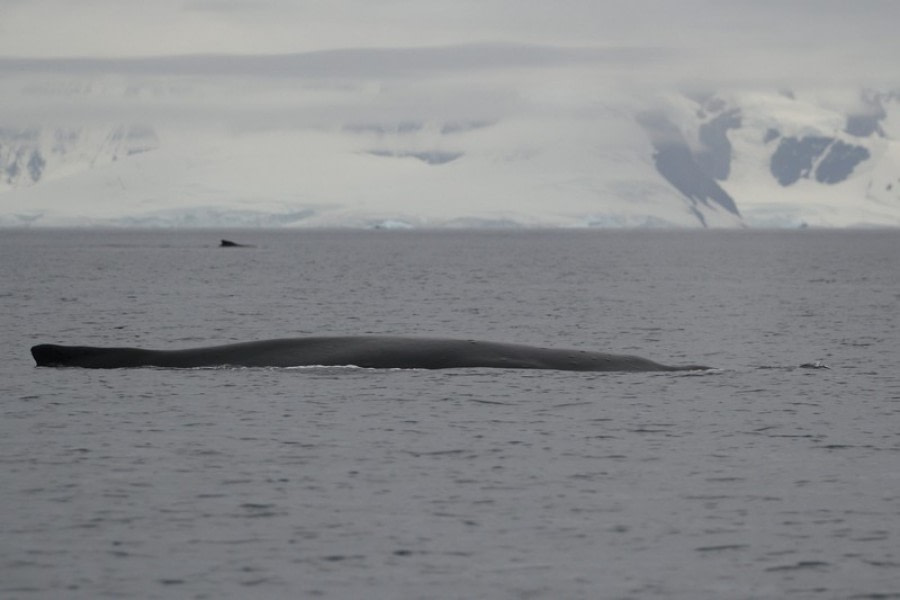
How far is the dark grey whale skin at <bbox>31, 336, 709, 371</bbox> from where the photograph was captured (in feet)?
92.4

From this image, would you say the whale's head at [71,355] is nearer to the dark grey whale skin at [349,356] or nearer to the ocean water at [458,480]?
the dark grey whale skin at [349,356]

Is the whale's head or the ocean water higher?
the whale's head

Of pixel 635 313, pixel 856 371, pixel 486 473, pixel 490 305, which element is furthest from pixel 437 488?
pixel 490 305

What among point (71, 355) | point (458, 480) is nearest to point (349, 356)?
point (71, 355)

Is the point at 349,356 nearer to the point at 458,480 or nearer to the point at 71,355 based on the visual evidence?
the point at 71,355

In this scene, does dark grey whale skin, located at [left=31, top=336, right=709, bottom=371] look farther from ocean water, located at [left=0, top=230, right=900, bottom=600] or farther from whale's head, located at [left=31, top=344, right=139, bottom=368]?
ocean water, located at [left=0, top=230, right=900, bottom=600]

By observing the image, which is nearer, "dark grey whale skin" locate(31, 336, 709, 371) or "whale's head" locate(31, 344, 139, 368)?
"dark grey whale skin" locate(31, 336, 709, 371)

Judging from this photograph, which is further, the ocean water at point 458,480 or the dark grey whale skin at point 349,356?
the dark grey whale skin at point 349,356

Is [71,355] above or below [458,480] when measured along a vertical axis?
above

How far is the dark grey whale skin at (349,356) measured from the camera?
92.4ft

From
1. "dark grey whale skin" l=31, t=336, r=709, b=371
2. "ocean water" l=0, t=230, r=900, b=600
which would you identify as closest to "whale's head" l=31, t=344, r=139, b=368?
"dark grey whale skin" l=31, t=336, r=709, b=371

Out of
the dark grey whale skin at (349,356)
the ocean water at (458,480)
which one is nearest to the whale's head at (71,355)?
the dark grey whale skin at (349,356)

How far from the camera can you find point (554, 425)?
21.9 meters

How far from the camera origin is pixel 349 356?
2827 centimetres
